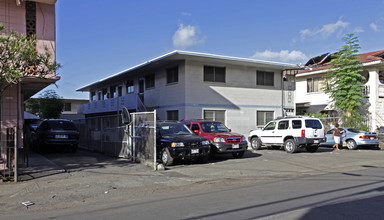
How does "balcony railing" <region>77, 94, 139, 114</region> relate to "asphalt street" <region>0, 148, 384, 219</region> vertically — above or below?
above

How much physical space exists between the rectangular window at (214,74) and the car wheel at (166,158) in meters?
9.20

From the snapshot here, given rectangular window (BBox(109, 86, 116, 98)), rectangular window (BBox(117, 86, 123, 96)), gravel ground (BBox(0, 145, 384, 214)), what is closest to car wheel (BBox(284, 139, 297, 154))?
gravel ground (BBox(0, 145, 384, 214))

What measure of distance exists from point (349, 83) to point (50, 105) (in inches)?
1200

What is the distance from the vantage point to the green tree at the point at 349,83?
23.6 meters

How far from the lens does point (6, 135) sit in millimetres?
9164

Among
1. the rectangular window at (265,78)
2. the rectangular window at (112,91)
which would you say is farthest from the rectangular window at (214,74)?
the rectangular window at (112,91)

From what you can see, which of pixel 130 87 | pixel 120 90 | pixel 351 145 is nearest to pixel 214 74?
pixel 130 87

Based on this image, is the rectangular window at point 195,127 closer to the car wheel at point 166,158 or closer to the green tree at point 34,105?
the car wheel at point 166,158

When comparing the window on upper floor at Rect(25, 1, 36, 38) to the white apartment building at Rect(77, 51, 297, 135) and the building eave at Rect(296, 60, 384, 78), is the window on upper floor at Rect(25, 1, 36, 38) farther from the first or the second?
the building eave at Rect(296, 60, 384, 78)

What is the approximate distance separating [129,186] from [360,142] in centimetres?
1532

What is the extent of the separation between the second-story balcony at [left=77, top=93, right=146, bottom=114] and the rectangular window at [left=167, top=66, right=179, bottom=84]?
245 centimetres

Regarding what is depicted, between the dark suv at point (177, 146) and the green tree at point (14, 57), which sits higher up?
the green tree at point (14, 57)

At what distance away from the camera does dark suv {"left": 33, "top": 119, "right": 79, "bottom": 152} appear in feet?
53.7

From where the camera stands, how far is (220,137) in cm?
1393
